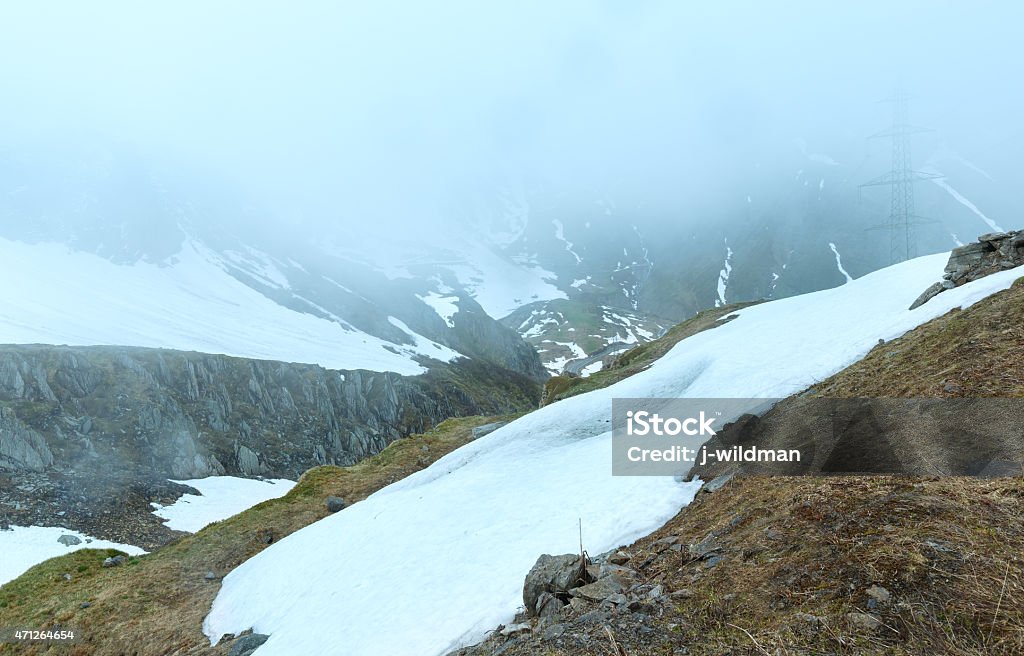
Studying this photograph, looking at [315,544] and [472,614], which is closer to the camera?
[472,614]

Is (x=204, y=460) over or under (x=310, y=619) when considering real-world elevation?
under

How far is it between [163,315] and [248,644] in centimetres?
14727

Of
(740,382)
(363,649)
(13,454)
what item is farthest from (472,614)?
(13,454)

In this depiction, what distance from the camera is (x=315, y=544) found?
20.5m

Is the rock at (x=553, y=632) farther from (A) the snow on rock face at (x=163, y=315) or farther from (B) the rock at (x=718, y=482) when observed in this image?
(A) the snow on rock face at (x=163, y=315)

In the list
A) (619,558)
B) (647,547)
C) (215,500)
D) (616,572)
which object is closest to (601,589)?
(616,572)

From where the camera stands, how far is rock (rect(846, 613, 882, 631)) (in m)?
5.89

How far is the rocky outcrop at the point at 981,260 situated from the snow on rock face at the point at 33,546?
5637cm

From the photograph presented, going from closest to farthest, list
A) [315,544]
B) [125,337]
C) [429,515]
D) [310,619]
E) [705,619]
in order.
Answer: [705,619], [310,619], [429,515], [315,544], [125,337]

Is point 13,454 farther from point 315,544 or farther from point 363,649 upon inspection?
point 363,649

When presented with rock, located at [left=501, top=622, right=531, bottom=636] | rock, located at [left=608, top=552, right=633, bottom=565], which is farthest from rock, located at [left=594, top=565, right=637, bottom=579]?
rock, located at [left=501, top=622, right=531, bottom=636]

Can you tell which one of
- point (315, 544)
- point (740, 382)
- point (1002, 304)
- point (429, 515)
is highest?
point (1002, 304)

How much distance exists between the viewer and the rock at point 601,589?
28.0 feet

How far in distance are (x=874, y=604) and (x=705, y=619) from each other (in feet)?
6.74
